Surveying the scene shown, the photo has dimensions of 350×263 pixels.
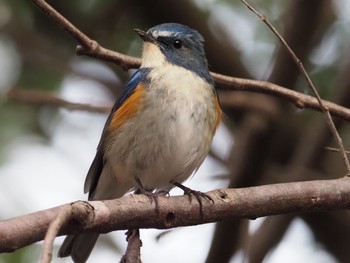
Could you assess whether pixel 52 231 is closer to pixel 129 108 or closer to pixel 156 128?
pixel 156 128

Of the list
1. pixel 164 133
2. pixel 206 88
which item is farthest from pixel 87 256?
pixel 206 88

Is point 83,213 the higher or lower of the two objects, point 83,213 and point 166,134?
the lower

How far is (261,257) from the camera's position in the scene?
5.90 metres

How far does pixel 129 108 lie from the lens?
5.29 meters

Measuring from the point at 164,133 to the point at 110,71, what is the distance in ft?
6.98

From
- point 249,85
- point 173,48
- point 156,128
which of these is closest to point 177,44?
point 173,48

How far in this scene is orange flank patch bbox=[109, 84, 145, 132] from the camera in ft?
17.3

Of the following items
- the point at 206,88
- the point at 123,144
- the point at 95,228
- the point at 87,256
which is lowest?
the point at 87,256

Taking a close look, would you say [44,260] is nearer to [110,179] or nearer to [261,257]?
[110,179]

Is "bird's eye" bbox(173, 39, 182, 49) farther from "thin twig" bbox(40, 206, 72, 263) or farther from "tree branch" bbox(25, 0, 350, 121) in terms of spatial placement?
"thin twig" bbox(40, 206, 72, 263)

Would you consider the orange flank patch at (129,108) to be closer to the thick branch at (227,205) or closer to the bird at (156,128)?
the bird at (156,128)

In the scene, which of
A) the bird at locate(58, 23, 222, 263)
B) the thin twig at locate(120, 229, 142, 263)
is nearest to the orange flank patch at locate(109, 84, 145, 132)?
the bird at locate(58, 23, 222, 263)

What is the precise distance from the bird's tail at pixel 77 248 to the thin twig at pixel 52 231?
6.95ft

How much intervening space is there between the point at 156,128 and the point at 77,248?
923mm
